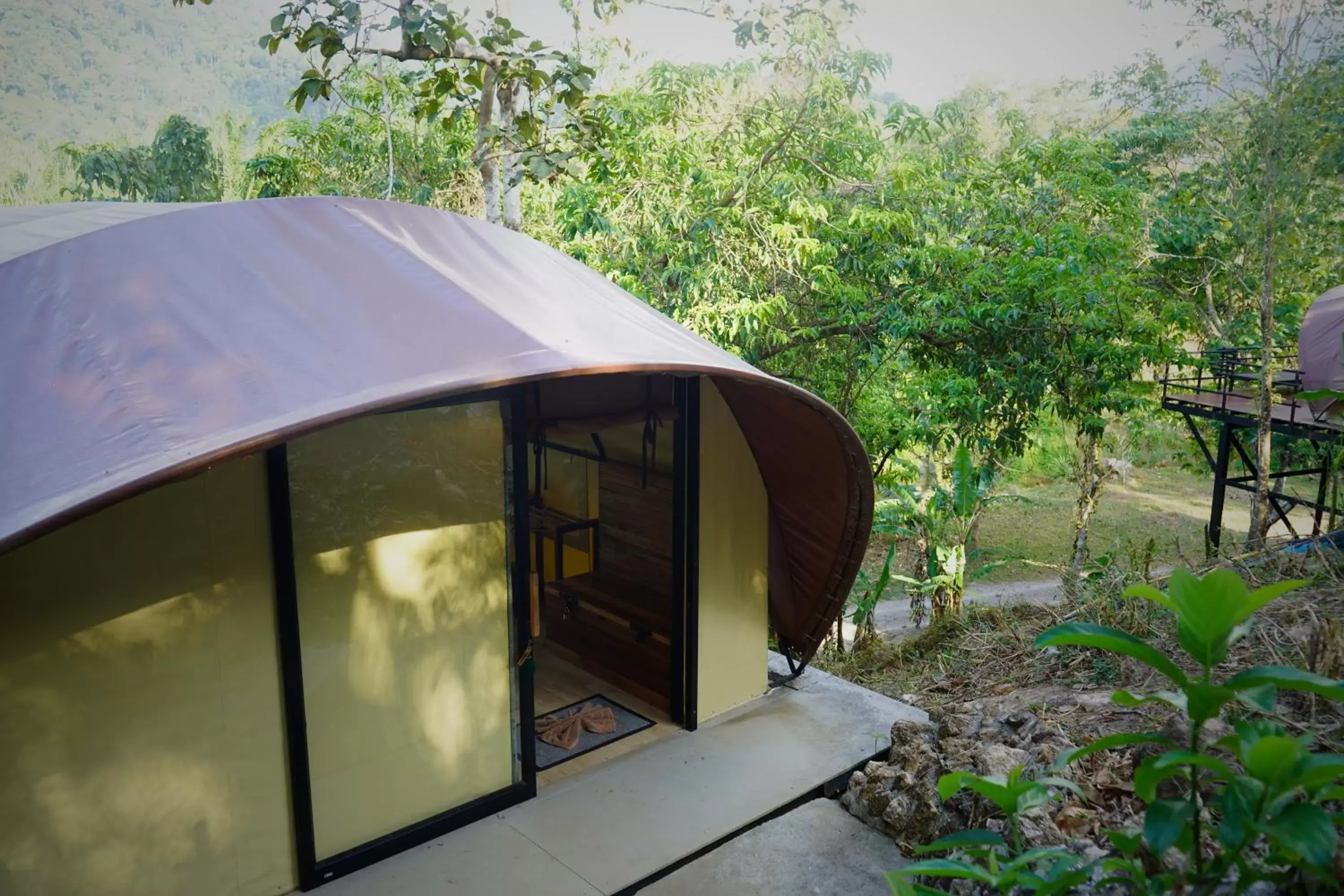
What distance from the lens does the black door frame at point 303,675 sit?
132 inches

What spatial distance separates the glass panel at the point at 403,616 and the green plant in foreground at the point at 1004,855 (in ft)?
7.56

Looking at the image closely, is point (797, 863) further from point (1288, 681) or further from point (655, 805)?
point (1288, 681)

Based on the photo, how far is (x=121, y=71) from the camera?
2658 cm

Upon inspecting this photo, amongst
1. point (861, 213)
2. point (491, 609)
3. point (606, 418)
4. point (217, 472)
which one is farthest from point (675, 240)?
point (217, 472)

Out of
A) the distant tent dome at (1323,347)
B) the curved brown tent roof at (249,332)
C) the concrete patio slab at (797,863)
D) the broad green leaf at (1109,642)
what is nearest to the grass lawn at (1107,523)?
the distant tent dome at (1323,347)

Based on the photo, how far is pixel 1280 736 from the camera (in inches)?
64.6

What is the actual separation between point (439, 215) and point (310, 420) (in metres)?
1.80

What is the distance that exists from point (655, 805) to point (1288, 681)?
10.00 ft

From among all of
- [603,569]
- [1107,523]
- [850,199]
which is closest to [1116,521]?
[1107,523]

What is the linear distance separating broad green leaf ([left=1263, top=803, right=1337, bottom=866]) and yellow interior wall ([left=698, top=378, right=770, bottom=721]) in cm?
335

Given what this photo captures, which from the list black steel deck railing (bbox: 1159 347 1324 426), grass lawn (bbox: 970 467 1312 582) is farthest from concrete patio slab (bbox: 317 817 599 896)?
grass lawn (bbox: 970 467 1312 582)

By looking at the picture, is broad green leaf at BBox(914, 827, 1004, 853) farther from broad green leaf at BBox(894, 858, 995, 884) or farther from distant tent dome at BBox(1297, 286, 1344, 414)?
distant tent dome at BBox(1297, 286, 1344, 414)

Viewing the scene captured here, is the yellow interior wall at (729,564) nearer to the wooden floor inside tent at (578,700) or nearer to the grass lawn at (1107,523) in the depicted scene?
the wooden floor inside tent at (578,700)

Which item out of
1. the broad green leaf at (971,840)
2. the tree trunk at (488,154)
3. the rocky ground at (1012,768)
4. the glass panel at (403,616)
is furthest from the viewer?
the tree trunk at (488,154)
